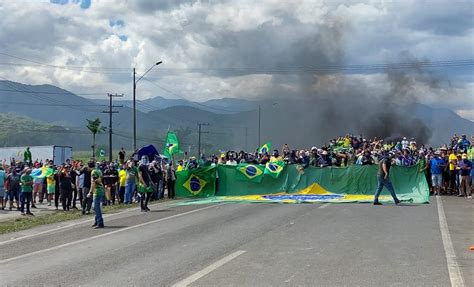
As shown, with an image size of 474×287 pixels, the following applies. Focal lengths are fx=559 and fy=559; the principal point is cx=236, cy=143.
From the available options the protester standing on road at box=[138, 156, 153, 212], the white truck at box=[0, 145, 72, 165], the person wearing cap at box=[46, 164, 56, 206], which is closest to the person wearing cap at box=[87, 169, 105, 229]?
the protester standing on road at box=[138, 156, 153, 212]

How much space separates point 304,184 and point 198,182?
14.3 ft

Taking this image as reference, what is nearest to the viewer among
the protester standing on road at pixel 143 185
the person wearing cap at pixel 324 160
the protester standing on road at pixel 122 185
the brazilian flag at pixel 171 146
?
the protester standing on road at pixel 143 185

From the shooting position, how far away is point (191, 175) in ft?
76.3

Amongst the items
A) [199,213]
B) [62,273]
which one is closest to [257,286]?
[62,273]

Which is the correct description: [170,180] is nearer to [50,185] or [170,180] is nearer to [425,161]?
[50,185]

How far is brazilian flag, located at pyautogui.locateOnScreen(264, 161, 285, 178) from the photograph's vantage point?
22.7 meters

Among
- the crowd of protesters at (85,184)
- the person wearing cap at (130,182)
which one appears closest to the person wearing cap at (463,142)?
the crowd of protesters at (85,184)

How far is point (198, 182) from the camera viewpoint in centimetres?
2309

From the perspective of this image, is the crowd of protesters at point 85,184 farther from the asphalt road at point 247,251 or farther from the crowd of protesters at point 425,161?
the crowd of protesters at point 425,161

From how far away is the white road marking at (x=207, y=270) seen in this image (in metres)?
7.52

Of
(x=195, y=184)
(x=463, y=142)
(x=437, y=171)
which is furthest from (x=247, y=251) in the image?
(x=463, y=142)

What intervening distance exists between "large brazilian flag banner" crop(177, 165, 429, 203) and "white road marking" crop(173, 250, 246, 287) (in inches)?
408

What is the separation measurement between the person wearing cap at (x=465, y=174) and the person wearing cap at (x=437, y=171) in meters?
0.81

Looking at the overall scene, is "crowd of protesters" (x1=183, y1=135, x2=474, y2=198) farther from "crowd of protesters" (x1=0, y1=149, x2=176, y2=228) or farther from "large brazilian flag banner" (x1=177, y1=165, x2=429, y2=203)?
"crowd of protesters" (x1=0, y1=149, x2=176, y2=228)
